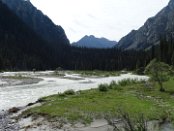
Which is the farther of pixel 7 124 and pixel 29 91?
pixel 29 91

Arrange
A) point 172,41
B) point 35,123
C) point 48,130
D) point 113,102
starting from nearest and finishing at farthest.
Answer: point 48,130 → point 35,123 → point 113,102 → point 172,41

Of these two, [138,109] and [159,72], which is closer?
[138,109]

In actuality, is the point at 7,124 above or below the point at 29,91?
below

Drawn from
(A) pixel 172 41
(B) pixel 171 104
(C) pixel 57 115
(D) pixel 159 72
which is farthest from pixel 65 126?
(A) pixel 172 41

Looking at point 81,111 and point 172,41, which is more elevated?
point 172,41

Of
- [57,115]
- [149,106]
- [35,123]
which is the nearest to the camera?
[35,123]

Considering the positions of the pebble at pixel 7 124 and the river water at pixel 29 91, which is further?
the river water at pixel 29 91

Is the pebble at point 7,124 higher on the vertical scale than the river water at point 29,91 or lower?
lower

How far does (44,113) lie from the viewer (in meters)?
30.6

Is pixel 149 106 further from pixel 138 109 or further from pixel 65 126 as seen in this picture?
pixel 65 126

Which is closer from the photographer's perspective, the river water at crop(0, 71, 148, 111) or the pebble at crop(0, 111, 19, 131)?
the pebble at crop(0, 111, 19, 131)

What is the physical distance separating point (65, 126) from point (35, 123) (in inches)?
116

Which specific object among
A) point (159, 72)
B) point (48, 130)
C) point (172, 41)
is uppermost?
point (172, 41)

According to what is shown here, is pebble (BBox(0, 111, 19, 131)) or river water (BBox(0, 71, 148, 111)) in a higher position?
river water (BBox(0, 71, 148, 111))
